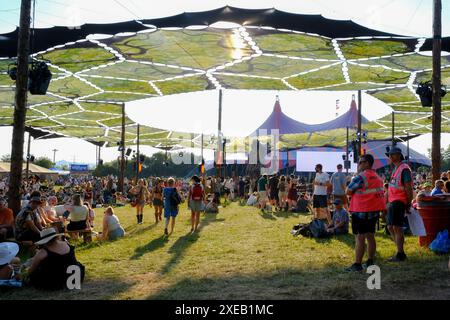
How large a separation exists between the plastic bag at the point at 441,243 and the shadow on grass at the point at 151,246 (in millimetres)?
5063

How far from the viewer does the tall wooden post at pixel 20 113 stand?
960cm

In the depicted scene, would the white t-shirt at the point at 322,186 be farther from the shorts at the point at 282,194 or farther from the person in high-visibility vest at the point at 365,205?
the shorts at the point at 282,194

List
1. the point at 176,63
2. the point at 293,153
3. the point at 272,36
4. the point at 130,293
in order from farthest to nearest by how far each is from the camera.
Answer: the point at 293,153 < the point at 176,63 < the point at 272,36 < the point at 130,293

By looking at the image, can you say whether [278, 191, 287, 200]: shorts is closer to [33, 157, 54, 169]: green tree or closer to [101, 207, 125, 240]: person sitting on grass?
[101, 207, 125, 240]: person sitting on grass

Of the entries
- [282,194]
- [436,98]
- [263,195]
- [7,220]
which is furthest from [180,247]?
[282,194]

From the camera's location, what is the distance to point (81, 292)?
18.7ft

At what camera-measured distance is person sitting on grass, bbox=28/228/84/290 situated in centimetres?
574

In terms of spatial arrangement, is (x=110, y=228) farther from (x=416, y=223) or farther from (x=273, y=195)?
(x=273, y=195)

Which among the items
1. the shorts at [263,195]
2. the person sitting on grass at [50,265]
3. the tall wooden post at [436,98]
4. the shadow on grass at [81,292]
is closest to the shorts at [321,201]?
the tall wooden post at [436,98]

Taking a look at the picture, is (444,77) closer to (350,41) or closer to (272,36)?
(350,41)

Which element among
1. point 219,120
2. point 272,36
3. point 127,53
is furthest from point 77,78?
point 272,36

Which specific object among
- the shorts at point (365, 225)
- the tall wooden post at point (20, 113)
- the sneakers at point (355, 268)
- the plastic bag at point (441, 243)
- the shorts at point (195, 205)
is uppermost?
the tall wooden post at point (20, 113)

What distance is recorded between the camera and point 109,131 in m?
35.1
